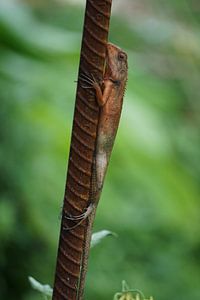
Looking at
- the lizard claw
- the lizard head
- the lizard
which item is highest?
the lizard head

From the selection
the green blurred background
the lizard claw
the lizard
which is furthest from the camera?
the green blurred background

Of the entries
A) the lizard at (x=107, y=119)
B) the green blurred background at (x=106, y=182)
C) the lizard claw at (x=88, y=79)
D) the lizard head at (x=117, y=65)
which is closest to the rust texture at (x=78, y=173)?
the lizard claw at (x=88, y=79)

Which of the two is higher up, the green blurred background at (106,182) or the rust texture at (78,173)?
the green blurred background at (106,182)

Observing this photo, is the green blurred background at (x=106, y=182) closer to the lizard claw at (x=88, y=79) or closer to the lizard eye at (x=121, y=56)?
the lizard eye at (x=121, y=56)

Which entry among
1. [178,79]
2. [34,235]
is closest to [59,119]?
[34,235]

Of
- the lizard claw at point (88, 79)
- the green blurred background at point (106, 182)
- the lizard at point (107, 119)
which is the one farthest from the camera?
the green blurred background at point (106, 182)

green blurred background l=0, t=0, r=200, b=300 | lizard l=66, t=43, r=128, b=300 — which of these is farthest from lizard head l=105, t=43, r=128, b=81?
green blurred background l=0, t=0, r=200, b=300

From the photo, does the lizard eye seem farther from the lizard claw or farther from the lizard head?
the lizard claw
